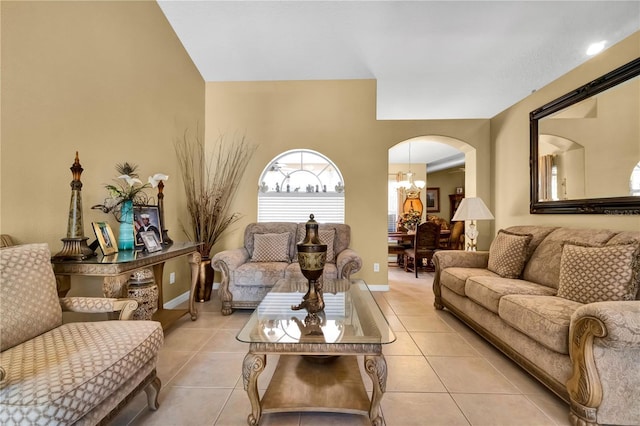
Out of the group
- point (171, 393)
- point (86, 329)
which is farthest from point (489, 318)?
point (86, 329)

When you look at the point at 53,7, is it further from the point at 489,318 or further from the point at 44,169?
the point at 489,318

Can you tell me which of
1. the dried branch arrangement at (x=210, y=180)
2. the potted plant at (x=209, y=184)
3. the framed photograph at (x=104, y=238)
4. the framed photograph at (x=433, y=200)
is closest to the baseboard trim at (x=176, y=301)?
the potted plant at (x=209, y=184)

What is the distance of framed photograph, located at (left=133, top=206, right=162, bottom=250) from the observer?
2.50 meters

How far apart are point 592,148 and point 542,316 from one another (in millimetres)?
1767

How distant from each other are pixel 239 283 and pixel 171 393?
1.40m

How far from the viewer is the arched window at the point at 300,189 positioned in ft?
13.8

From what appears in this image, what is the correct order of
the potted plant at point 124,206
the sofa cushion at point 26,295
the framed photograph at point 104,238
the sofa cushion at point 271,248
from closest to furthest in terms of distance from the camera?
1. the sofa cushion at point 26,295
2. the framed photograph at point 104,238
3. the potted plant at point 124,206
4. the sofa cushion at point 271,248

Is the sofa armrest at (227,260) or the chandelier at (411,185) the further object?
the chandelier at (411,185)

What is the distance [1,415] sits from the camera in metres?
0.94

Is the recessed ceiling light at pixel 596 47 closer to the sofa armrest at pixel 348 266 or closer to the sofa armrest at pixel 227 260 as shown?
the sofa armrest at pixel 348 266

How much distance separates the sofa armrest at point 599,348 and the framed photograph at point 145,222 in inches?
125

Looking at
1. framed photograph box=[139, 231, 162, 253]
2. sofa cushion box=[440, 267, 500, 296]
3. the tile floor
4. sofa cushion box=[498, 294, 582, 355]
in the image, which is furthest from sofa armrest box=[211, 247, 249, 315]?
sofa cushion box=[498, 294, 582, 355]

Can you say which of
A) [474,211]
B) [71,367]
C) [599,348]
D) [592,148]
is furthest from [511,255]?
[71,367]

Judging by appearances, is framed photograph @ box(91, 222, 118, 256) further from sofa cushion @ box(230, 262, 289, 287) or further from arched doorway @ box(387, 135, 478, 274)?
arched doorway @ box(387, 135, 478, 274)
